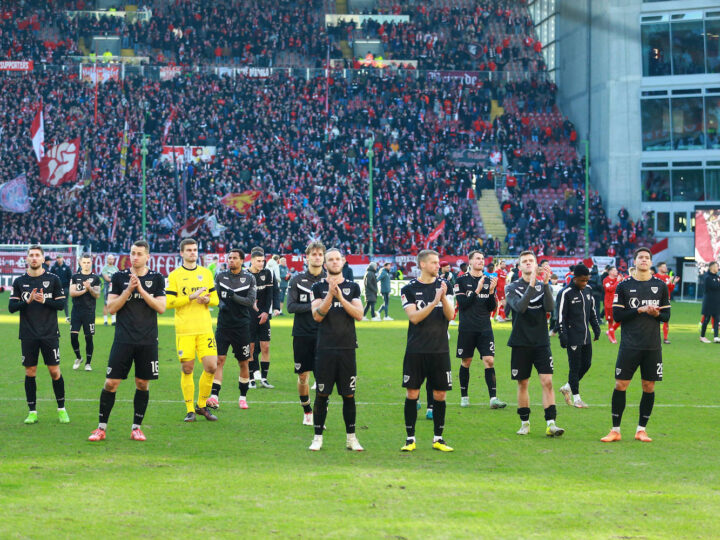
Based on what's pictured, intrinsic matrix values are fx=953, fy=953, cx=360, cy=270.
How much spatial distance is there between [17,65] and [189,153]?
1447 cm

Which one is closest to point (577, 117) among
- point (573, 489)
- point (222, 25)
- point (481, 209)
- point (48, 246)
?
point (481, 209)

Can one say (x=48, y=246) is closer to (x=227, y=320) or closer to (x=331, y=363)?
(x=227, y=320)

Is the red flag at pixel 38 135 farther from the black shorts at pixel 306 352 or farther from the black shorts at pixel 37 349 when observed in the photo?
the black shorts at pixel 306 352

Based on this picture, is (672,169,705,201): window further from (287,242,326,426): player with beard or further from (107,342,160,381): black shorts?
(107,342,160,381): black shorts

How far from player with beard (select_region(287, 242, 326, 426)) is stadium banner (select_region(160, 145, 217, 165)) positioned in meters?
46.0

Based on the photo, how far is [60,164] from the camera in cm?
5341

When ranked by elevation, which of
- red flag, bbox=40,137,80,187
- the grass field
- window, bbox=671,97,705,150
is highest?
window, bbox=671,97,705,150

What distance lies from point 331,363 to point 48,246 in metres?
39.6

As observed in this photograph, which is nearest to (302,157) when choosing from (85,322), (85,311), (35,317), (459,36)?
(459,36)

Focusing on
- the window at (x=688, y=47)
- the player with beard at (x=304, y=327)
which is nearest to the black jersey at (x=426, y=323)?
the player with beard at (x=304, y=327)

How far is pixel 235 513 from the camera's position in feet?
25.2

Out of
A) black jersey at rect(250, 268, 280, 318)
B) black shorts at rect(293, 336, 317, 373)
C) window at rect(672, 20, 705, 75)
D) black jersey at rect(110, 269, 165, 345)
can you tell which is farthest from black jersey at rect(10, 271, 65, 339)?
window at rect(672, 20, 705, 75)

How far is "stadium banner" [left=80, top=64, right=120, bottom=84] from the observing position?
6194 centimetres

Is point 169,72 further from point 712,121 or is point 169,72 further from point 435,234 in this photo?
point 712,121
